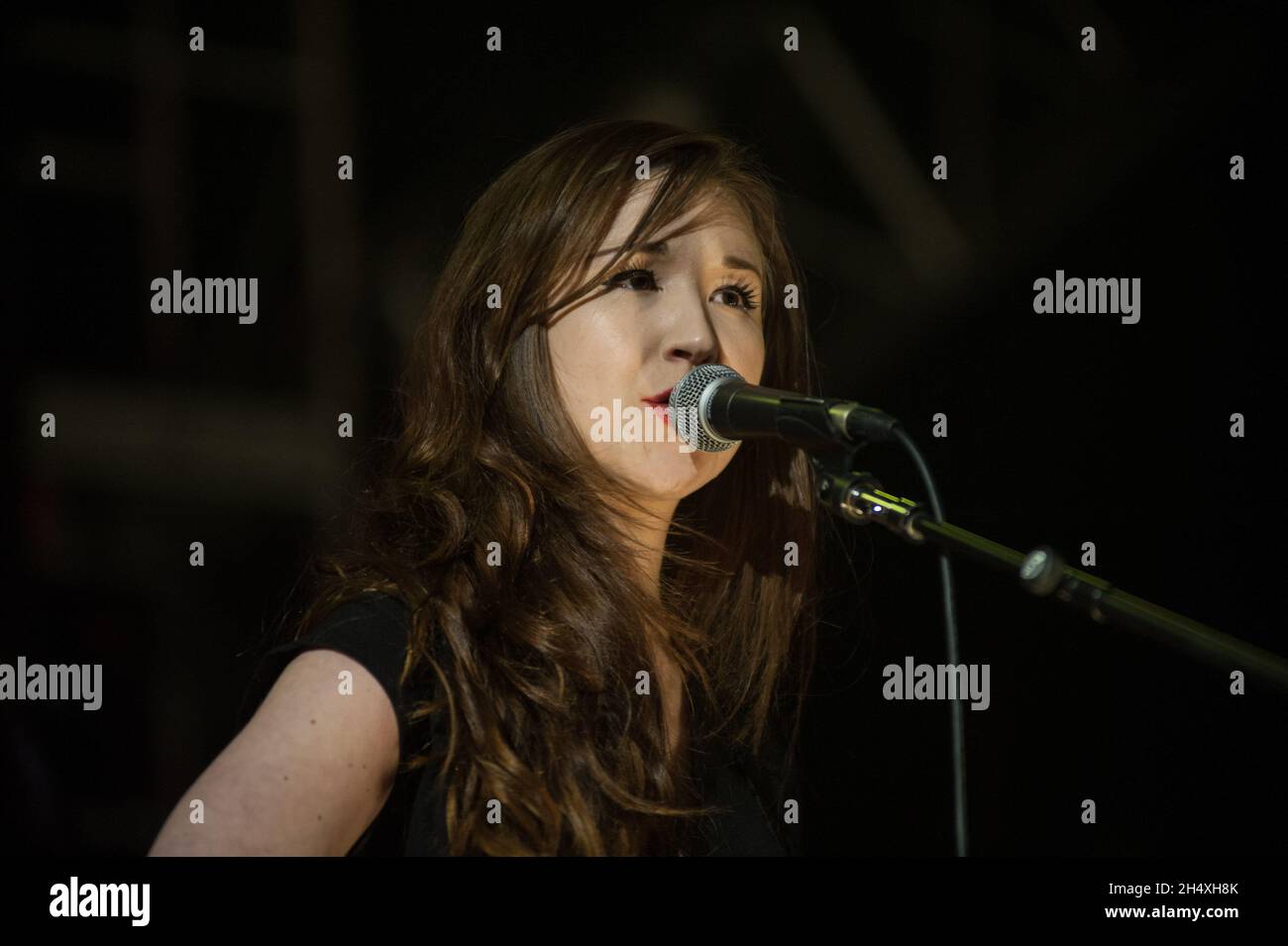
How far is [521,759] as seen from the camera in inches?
61.1

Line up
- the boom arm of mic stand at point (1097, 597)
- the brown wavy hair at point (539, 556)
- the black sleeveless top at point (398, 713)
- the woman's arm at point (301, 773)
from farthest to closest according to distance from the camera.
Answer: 1. the brown wavy hair at point (539, 556)
2. the black sleeveless top at point (398, 713)
3. the woman's arm at point (301, 773)
4. the boom arm of mic stand at point (1097, 597)

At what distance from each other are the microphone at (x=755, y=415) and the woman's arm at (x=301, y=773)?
0.52 metres

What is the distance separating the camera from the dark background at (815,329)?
1.95m

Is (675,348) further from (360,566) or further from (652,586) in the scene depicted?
(360,566)

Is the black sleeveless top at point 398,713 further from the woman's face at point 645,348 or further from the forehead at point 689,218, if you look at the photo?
the forehead at point 689,218

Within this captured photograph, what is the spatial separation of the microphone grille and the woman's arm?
506 mm

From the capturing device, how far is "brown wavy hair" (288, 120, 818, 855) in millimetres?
1547

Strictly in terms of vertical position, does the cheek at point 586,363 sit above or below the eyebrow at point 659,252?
below

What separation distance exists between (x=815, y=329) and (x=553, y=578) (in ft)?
2.64

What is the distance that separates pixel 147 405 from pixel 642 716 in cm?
98

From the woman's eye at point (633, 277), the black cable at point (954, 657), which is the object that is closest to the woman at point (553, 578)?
the woman's eye at point (633, 277)

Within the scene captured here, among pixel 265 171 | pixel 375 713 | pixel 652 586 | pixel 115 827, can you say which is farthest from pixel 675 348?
pixel 115 827

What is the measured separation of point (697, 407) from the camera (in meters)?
1.49

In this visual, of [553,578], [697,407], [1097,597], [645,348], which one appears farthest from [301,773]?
[1097,597]
